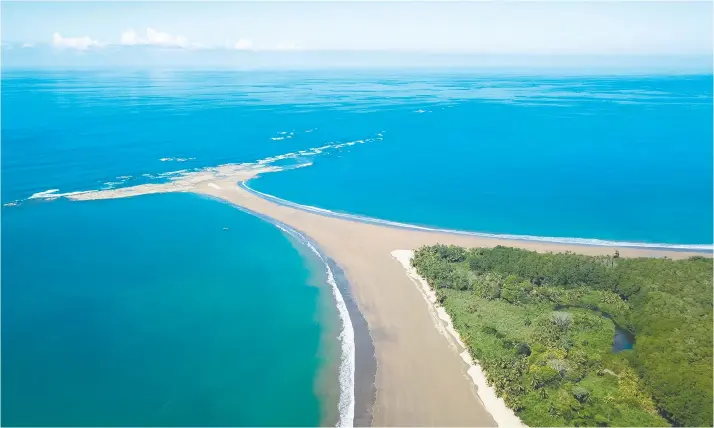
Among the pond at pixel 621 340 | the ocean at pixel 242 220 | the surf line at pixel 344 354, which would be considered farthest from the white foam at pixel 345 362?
the pond at pixel 621 340

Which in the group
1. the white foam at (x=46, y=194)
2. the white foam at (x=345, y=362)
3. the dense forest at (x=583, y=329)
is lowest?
the white foam at (x=345, y=362)

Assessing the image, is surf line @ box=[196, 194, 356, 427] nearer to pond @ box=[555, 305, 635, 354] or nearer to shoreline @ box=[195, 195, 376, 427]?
shoreline @ box=[195, 195, 376, 427]

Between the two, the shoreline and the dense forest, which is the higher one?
the dense forest

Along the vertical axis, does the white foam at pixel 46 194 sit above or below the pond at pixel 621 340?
above

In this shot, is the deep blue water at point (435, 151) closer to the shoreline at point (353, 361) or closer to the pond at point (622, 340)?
the shoreline at point (353, 361)

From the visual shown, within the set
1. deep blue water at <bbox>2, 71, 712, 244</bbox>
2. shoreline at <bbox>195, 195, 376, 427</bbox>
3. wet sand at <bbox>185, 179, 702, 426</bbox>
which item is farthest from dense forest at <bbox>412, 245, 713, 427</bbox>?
deep blue water at <bbox>2, 71, 712, 244</bbox>

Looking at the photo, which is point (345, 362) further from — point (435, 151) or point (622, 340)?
point (435, 151)

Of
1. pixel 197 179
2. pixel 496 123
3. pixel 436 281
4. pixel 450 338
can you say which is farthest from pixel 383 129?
pixel 450 338
